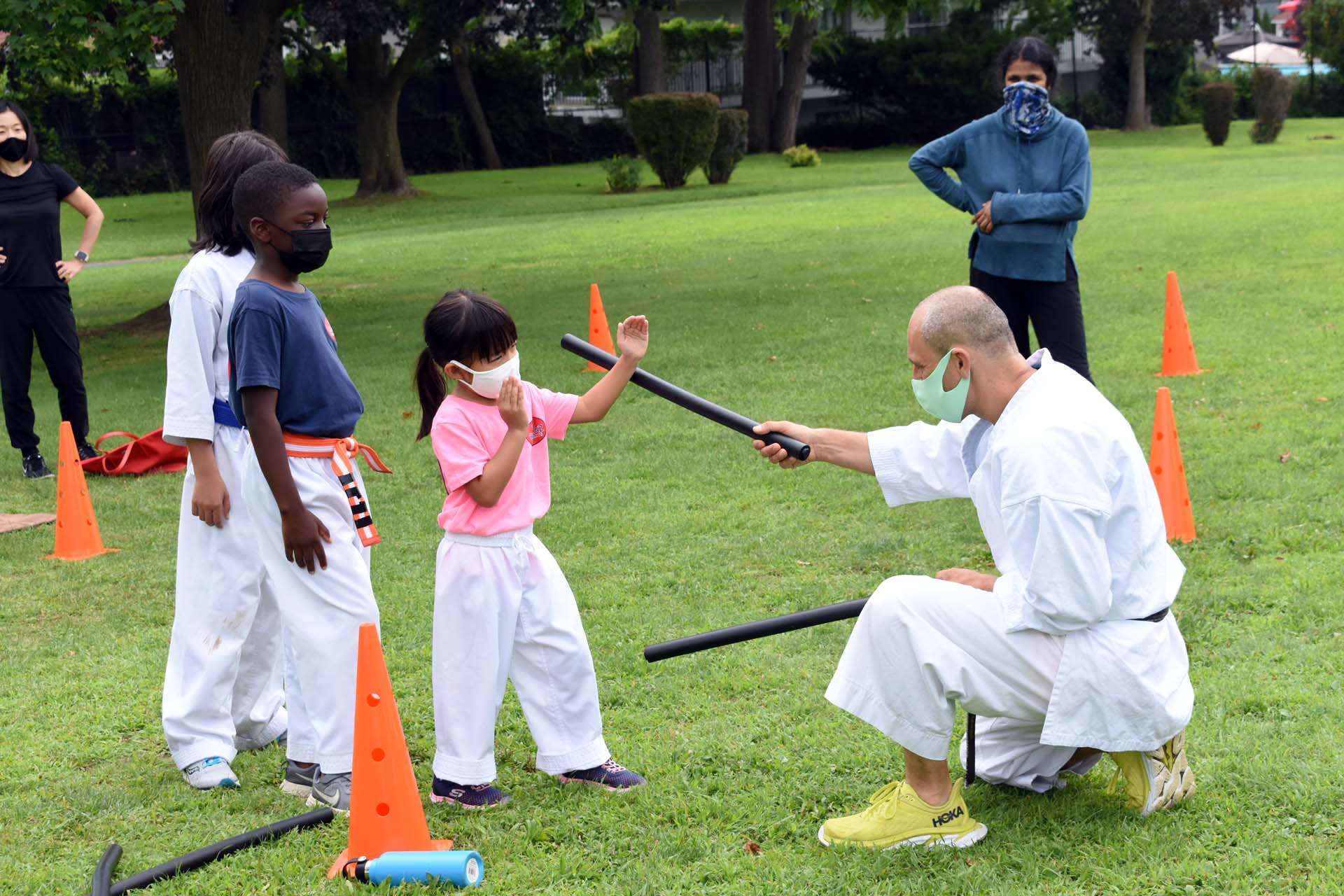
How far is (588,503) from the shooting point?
23.2ft

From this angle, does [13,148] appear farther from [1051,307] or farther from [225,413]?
[1051,307]

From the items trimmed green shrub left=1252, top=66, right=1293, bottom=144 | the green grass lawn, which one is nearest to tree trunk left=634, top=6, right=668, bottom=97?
trimmed green shrub left=1252, top=66, right=1293, bottom=144

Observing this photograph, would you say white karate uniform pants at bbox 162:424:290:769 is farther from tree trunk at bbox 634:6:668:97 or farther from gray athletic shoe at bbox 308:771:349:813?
tree trunk at bbox 634:6:668:97

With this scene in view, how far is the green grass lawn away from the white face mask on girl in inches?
45.4

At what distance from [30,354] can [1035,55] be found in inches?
244

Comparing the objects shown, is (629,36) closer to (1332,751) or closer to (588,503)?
(588,503)

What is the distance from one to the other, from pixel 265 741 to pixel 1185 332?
691 cm

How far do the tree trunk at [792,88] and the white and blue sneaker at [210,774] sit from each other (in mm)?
36317

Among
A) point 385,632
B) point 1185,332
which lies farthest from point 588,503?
point 1185,332

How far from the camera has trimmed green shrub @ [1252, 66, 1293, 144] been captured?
1382 inches

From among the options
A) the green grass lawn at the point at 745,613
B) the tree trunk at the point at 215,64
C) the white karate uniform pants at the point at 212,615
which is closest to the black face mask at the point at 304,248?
the white karate uniform pants at the point at 212,615

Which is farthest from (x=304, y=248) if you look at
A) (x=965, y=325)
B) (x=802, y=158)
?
(x=802, y=158)

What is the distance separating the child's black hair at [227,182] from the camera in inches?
155

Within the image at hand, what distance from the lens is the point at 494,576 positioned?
12.3 ft
